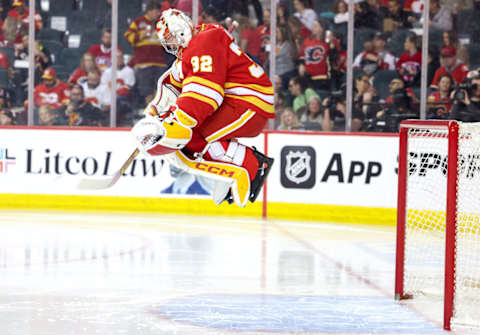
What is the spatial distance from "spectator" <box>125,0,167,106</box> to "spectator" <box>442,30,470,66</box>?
3185mm

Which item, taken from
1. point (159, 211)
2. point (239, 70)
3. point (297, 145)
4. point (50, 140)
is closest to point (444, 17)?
point (297, 145)

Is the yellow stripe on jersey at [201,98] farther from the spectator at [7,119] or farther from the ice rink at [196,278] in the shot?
the spectator at [7,119]

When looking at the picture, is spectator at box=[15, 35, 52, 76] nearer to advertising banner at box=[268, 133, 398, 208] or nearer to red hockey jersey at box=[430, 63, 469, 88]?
advertising banner at box=[268, 133, 398, 208]

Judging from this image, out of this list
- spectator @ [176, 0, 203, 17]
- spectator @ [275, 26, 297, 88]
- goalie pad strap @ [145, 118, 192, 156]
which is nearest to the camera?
goalie pad strap @ [145, 118, 192, 156]

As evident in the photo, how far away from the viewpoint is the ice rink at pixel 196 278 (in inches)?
164

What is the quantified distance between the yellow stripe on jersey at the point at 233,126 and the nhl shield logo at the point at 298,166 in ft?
16.5

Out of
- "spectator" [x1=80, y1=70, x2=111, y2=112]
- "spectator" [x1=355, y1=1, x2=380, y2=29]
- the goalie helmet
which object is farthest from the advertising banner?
the goalie helmet

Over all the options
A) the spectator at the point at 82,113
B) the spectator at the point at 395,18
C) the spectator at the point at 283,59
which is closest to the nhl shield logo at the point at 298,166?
the spectator at the point at 283,59

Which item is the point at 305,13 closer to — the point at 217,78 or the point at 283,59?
the point at 283,59

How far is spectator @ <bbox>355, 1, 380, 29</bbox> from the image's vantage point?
360 inches

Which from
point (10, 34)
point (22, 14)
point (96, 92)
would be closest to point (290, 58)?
point (96, 92)

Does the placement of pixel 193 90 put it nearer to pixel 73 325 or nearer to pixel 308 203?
pixel 73 325

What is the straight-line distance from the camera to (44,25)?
9.80 metres

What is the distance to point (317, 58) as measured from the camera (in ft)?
30.7
